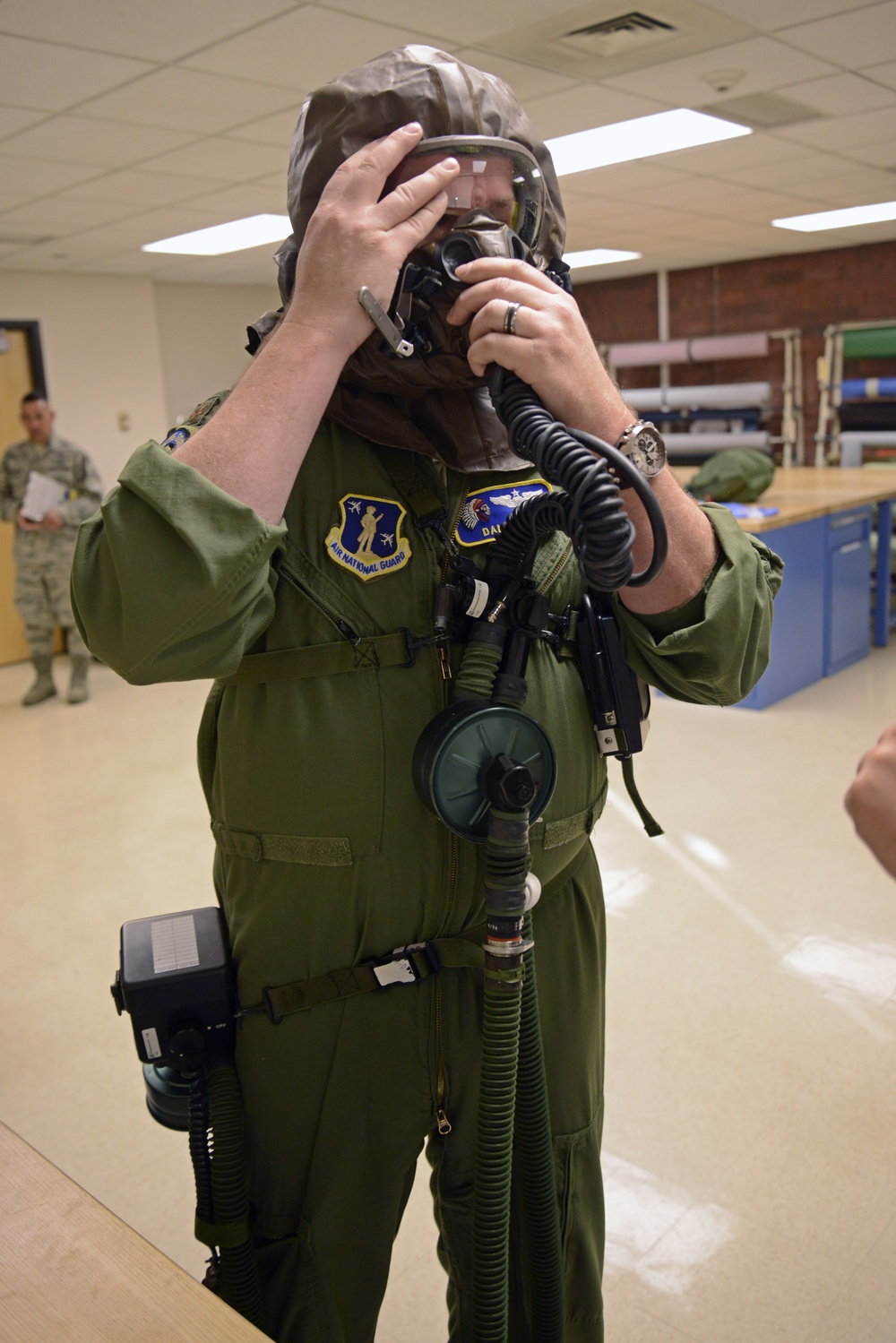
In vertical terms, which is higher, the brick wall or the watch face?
the brick wall

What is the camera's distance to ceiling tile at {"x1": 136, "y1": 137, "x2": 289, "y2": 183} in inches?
172

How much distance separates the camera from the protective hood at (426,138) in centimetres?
97

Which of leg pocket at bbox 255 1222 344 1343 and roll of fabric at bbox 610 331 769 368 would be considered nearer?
leg pocket at bbox 255 1222 344 1343

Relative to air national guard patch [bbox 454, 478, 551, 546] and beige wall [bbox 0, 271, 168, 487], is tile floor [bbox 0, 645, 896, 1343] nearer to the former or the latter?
air national guard patch [bbox 454, 478, 551, 546]

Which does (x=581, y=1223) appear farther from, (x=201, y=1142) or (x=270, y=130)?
(x=270, y=130)

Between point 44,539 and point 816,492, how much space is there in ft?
14.2

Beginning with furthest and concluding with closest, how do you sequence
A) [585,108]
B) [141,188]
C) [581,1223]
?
[141,188], [585,108], [581,1223]

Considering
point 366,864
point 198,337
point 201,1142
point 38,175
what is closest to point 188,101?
point 38,175

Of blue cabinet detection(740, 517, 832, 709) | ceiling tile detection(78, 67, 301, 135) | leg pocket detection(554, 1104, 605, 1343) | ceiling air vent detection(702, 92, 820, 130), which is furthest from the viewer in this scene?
blue cabinet detection(740, 517, 832, 709)

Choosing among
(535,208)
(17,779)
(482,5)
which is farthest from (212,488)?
(17,779)

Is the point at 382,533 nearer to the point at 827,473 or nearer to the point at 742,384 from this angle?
the point at 827,473

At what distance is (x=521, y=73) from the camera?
368cm

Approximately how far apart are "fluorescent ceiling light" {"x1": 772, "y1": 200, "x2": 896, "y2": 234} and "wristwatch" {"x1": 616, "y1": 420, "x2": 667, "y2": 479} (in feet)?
23.0

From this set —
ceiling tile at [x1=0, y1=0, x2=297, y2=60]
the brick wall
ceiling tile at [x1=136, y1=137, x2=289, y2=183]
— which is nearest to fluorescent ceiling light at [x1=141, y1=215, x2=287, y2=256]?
ceiling tile at [x1=136, y1=137, x2=289, y2=183]
